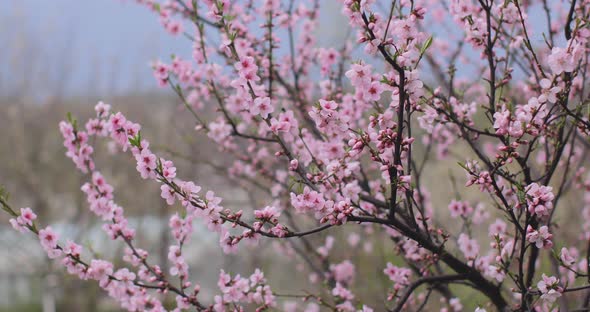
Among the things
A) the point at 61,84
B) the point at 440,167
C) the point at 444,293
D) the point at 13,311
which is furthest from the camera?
the point at 13,311

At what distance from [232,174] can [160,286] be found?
1.79m

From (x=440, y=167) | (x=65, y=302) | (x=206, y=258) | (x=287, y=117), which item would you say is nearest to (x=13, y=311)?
(x=65, y=302)

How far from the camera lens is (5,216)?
39.8 feet

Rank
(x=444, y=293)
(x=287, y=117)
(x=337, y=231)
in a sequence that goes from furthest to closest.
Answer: (x=337, y=231), (x=444, y=293), (x=287, y=117)

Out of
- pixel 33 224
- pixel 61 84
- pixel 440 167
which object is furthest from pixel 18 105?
pixel 33 224

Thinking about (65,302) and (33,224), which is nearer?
(33,224)

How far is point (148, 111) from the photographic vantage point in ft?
48.0

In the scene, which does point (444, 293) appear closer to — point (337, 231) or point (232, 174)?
point (232, 174)

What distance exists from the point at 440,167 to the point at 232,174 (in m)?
7.82

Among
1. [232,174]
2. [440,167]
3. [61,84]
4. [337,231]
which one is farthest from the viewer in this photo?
[61,84]

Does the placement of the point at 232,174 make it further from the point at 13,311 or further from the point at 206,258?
the point at 13,311

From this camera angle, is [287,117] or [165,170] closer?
[165,170]

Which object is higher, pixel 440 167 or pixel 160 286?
pixel 440 167

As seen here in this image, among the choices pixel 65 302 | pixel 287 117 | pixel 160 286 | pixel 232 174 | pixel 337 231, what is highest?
pixel 65 302
